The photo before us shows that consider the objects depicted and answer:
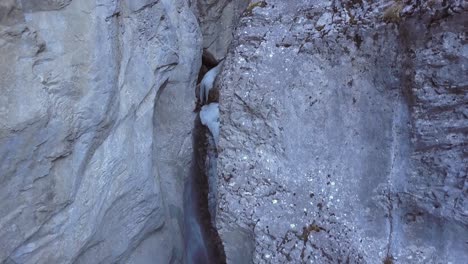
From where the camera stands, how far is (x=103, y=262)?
1788 millimetres

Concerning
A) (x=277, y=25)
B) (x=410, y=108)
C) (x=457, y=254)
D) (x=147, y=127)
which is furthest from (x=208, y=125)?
(x=457, y=254)

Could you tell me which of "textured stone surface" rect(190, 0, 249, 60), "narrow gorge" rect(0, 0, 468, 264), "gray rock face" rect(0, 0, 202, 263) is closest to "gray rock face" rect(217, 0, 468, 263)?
"narrow gorge" rect(0, 0, 468, 264)

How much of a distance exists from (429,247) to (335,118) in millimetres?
438

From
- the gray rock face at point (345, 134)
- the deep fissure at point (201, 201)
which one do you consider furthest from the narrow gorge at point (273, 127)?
the deep fissure at point (201, 201)

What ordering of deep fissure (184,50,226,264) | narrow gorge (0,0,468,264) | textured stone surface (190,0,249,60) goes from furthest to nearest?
1. textured stone surface (190,0,249,60)
2. deep fissure (184,50,226,264)
3. narrow gorge (0,0,468,264)

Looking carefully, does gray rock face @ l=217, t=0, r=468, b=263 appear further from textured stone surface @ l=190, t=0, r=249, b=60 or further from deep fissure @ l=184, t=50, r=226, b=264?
textured stone surface @ l=190, t=0, r=249, b=60

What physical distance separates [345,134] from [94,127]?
759 millimetres

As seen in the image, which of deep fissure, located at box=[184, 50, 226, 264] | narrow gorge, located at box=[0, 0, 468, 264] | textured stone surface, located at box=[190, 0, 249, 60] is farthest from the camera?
textured stone surface, located at box=[190, 0, 249, 60]

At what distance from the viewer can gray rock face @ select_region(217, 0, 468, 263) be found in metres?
1.30

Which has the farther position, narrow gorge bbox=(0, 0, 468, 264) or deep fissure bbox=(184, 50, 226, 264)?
deep fissure bbox=(184, 50, 226, 264)

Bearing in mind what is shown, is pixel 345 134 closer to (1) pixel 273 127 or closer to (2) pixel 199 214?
(1) pixel 273 127

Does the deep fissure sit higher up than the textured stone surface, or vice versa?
the textured stone surface

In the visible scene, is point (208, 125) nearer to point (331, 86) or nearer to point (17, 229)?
point (331, 86)

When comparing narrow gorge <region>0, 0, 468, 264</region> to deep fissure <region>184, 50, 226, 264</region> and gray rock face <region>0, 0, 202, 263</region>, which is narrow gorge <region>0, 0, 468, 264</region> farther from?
deep fissure <region>184, 50, 226, 264</region>
